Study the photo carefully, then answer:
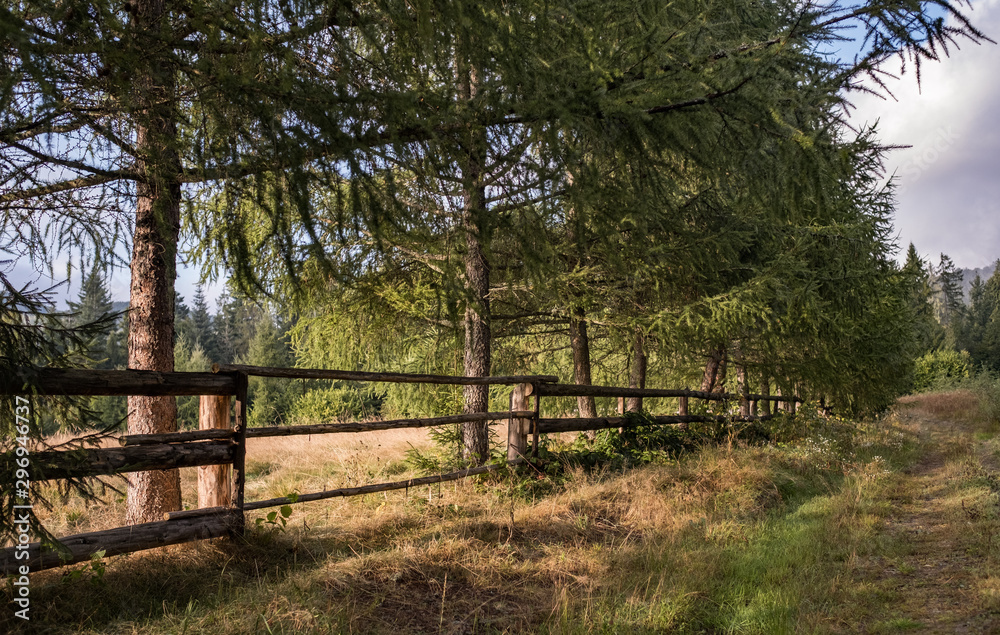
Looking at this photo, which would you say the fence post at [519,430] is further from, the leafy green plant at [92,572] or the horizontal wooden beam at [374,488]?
the leafy green plant at [92,572]

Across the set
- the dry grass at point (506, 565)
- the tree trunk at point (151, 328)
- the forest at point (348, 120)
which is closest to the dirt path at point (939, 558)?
the dry grass at point (506, 565)

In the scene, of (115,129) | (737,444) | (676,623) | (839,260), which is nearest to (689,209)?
(839,260)

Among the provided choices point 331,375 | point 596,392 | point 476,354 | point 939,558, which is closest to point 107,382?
point 331,375

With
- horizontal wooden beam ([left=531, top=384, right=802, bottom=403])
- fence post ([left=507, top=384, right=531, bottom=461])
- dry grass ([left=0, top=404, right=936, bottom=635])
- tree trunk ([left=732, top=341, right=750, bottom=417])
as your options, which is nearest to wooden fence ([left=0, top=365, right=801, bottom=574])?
dry grass ([left=0, top=404, right=936, bottom=635])

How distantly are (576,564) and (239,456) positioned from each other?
2.74 meters

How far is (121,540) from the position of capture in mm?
3846

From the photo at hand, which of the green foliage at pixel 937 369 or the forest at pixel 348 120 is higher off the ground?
the forest at pixel 348 120

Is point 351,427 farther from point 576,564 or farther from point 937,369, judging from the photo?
point 937,369

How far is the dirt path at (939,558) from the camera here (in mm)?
3699

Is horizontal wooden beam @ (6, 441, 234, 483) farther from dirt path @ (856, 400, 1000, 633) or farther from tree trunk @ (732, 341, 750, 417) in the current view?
tree trunk @ (732, 341, 750, 417)

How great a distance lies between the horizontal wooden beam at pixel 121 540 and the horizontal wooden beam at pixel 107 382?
888mm

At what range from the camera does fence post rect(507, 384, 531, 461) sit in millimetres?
7219

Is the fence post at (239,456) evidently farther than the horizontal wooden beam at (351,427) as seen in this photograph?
No

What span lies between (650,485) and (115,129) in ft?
18.9
